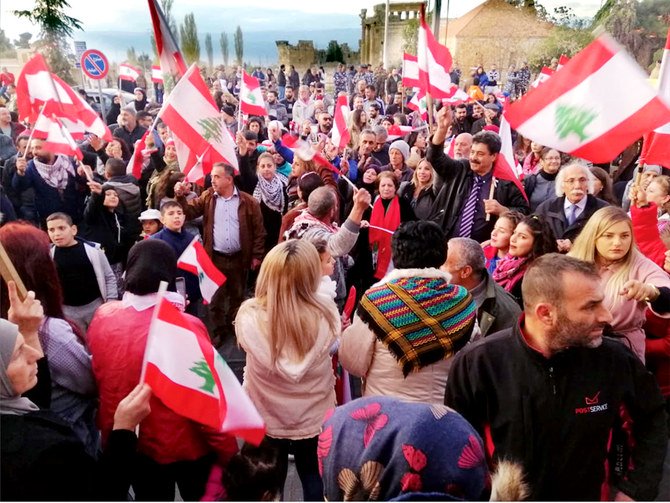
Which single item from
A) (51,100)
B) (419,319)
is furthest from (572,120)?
(51,100)

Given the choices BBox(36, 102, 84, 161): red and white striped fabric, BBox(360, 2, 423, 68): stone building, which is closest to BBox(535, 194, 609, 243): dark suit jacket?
BBox(36, 102, 84, 161): red and white striped fabric

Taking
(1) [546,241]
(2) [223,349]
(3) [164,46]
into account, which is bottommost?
(2) [223,349]

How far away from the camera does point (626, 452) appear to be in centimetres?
211

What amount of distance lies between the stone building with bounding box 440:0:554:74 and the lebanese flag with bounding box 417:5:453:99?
97.1 ft

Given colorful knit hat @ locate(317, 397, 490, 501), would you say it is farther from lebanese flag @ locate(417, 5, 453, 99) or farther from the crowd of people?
lebanese flag @ locate(417, 5, 453, 99)

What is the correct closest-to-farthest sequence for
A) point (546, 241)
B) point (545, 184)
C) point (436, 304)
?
point (436, 304) < point (546, 241) < point (545, 184)

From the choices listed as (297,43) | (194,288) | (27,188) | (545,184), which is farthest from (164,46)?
(297,43)

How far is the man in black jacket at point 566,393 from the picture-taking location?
1.92 m

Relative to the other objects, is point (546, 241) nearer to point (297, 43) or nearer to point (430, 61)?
point (430, 61)

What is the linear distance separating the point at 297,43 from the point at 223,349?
1955 inches

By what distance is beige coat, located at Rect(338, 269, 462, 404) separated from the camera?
2369 millimetres

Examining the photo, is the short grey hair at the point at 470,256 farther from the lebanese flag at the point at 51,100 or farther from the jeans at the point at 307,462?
the lebanese flag at the point at 51,100

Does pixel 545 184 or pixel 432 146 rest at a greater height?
pixel 432 146

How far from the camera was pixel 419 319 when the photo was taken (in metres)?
2.24
